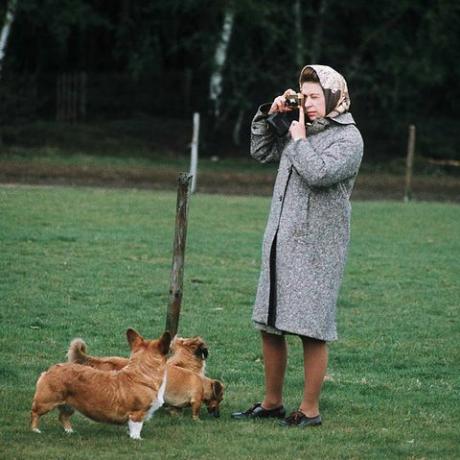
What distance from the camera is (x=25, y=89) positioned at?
3556cm

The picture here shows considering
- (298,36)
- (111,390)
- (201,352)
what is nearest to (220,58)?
(298,36)

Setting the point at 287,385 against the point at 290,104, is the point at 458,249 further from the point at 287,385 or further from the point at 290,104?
the point at 290,104

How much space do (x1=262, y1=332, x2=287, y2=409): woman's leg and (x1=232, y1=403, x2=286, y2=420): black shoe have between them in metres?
0.02

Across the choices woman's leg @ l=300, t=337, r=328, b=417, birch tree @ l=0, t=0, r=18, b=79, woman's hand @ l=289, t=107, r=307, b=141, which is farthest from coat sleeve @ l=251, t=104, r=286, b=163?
birch tree @ l=0, t=0, r=18, b=79

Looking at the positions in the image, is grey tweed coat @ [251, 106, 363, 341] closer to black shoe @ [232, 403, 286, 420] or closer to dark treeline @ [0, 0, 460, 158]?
black shoe @ [232, 403, 286, 420]

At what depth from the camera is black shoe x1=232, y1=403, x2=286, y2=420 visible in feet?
25.1

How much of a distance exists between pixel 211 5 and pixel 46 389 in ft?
102

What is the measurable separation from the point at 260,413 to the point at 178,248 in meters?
1.35

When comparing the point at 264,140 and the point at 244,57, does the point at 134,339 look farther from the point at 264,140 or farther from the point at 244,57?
the point at 244,57

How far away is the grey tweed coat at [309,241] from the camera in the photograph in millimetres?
7184

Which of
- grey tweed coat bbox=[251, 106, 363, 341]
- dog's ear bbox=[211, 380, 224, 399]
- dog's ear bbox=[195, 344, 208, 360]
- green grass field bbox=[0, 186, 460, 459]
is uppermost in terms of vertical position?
grey tweed coat bbox=[251, 106, 363, 341]

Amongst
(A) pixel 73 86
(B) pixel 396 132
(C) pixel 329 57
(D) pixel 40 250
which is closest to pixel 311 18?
(C) pixel 329 57

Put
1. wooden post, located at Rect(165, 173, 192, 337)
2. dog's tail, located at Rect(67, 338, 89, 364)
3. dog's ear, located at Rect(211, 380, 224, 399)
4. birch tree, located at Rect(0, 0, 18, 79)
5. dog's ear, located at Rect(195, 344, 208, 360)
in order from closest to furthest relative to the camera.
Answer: dog's tail, located at Rect(67, 338, 89, 364) < dog's ear, located at Rect(211, 380, 224, 399) < dog's ear, located at Rect(195, 344, 208, 360) < wooden post, located at Rect(165, 173, 192, 337) < birch tree, located at Rect(0, 0, 18, 79)

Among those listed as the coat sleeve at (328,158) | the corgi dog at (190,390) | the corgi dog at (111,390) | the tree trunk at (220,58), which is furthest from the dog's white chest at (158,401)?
the tree trunk at (220,58)
